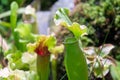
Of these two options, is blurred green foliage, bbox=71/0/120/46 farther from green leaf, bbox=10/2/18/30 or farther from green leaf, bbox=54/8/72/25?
green leaf, bbox=54/8/72/25

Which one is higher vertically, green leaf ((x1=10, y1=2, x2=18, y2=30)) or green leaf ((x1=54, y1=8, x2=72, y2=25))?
green leaf ((x1=10, y1=2, x2=18, y2=30))

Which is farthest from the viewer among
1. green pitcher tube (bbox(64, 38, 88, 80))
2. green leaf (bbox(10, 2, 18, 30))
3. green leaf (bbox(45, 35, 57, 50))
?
green leaf (bbox(10, 2, 18, 30))

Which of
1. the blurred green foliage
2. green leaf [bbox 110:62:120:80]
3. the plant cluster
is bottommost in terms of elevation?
green leaf [bbox 110:62:120:80]

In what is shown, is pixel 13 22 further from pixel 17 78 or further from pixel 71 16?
pixel 17 78

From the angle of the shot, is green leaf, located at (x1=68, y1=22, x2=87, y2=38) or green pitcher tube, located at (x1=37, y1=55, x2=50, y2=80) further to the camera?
green pitcher tube, located at (x1=37, y1=55, x2=50, y2=80)

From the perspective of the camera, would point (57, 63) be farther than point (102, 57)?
Yes

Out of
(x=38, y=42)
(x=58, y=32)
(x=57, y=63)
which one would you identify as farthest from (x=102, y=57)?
(x=58, y=32)

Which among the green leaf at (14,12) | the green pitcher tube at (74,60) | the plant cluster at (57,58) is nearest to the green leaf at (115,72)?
the plant cluster at (57,58)

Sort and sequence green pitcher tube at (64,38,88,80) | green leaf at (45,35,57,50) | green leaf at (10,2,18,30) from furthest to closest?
1. green leaf at (10,2,18,30)
2. green leaf at (45,35,57,50)
3. green pitcher tube at (64,38,88,80)

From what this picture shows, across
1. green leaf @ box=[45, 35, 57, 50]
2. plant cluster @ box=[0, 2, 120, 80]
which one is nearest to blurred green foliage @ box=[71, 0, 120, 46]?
plant cluster @ box=[0, 2, 120, 80]
